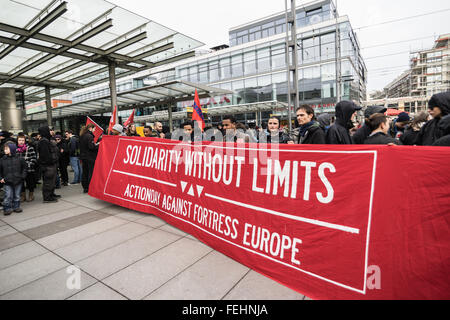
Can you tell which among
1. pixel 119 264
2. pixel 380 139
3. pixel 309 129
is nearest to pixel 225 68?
pixel 309 129

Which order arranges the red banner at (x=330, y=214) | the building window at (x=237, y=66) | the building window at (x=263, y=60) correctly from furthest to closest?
the building window at (x=237, y=66) → the building window at (x=263, y=60) → the red banner at (x=330, y=214)

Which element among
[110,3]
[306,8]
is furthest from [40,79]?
[306,8]

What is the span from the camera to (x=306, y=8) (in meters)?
31.9

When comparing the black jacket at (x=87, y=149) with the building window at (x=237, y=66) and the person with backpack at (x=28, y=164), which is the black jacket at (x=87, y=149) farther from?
the building window at (x=237, y=66)

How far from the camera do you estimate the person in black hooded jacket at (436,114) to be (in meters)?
3.08

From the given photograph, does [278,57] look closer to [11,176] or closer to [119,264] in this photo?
[11,176]

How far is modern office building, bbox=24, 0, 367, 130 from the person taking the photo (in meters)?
28.3

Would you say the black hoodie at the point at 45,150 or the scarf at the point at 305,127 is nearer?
the scarf at the point at 305,127

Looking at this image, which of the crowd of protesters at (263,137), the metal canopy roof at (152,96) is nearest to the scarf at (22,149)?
the crowd of protesters at (263,137)

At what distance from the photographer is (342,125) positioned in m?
3.34

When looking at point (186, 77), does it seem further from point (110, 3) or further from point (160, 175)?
point (160, 175)

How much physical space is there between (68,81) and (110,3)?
8848mm

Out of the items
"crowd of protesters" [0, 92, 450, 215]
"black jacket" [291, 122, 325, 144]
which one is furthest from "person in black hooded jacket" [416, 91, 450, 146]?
"black jacket" [291, 122, 325, 144]

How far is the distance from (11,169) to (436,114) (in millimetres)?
7768
